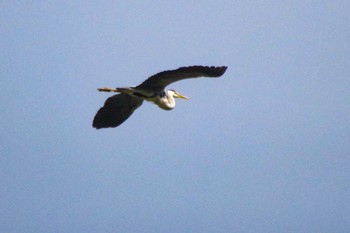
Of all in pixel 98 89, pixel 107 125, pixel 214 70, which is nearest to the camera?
pixel 214 70

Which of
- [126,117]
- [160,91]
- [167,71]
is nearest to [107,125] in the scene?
[126,117]

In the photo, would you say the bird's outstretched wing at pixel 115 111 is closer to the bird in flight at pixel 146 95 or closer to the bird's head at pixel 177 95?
the bird in flight at pixel 146 95

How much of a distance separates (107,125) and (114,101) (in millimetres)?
718

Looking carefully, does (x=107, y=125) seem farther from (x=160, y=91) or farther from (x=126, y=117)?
(x=160, y=91)

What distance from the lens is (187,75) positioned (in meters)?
16.3

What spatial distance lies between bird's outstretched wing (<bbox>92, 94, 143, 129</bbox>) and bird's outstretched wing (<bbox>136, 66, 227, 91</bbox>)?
4.54 ft

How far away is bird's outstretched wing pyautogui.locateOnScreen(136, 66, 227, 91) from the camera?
16.0 m

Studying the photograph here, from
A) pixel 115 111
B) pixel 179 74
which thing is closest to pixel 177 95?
pixel 115 111

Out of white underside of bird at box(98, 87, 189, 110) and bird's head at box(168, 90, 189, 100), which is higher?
bird's head at box(168, 90, 189, 100)

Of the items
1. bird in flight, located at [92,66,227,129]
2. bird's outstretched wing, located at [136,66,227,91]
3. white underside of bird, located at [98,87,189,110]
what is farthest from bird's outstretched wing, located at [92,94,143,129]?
bird's outstretched wing, located at [136,66,227,91]

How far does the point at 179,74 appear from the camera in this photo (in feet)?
53.7

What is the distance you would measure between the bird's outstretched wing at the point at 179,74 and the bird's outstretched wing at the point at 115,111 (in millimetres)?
1385

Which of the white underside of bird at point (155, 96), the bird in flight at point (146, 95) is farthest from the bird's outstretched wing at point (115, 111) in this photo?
the white underside of bird at point (155, 96)

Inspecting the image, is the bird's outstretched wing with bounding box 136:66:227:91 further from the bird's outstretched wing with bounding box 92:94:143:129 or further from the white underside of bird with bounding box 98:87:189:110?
the bird's outstretched wing with bounding box 92:94:143:129
